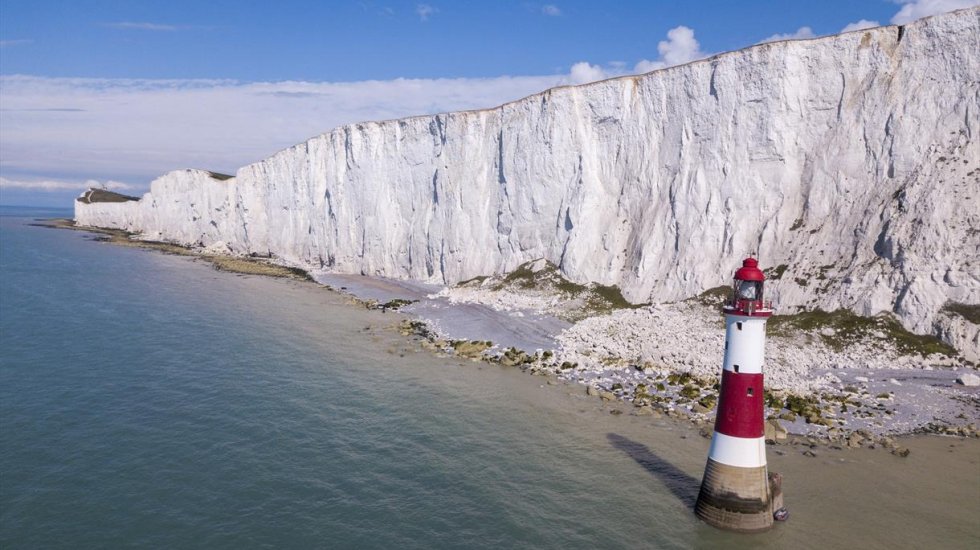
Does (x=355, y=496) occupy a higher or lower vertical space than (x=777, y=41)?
lower

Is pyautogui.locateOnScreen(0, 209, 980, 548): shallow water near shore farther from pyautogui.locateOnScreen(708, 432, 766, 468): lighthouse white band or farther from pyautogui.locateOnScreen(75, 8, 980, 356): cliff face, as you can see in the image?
pyautogui.locateOnScreen(75, 8, 980, 356): cliff face

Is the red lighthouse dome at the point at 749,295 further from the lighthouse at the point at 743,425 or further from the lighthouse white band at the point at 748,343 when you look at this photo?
the lighthouse white band at the point at 748,343

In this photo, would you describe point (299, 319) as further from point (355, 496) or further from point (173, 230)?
point (173, 230)

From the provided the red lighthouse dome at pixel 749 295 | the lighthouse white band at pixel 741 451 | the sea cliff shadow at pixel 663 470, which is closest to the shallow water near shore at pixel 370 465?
the sea cliff shadow at pixel 663 470

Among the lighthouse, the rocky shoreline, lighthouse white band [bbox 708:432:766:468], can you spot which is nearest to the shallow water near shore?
the lighthouse

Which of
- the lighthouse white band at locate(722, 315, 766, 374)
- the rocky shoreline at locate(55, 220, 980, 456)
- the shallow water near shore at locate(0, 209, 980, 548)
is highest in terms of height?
the lighthouse white band at locate(722, 315, 766, 374)

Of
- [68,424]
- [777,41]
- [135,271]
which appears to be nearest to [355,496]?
[68,424]

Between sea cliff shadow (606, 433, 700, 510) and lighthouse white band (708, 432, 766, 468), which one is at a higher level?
lighthouse white band (708, 432, 766, 468)

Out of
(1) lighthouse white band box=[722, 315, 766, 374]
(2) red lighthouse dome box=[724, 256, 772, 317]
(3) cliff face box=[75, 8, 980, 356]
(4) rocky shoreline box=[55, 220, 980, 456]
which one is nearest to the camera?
(2) red lighthouse dome box=[724, 256, 772, 317]
